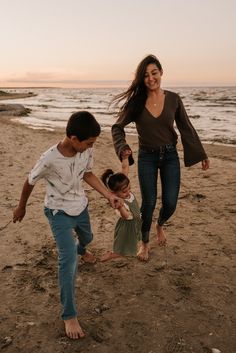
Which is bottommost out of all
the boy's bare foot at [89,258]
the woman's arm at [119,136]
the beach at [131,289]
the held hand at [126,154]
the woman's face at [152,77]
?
the beach at [131,289]

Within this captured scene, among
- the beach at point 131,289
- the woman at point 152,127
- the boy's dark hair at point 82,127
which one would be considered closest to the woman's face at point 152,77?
the woman at point 152,127

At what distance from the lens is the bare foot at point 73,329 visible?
316cm

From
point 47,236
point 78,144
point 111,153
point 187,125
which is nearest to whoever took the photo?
point 78,144

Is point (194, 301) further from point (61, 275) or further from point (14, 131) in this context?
point (14, 131)

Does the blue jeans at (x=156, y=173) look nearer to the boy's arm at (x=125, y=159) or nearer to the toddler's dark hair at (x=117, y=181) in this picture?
the boy's arm at (x=125, y=159)

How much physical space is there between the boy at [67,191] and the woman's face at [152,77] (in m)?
1.19

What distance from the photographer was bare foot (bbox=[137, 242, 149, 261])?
4.53 meters

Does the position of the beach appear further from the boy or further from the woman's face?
the woman's face

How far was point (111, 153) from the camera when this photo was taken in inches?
429

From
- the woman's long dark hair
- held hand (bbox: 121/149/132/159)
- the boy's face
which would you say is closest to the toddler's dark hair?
held hand (bbox: 121/149/132/159)

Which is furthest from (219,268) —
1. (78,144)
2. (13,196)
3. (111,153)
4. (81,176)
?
(111,153)

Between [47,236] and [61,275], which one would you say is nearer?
[61,275]

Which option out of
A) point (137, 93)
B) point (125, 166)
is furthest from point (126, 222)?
point (137, 93)

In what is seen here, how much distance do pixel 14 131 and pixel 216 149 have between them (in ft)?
23.8
